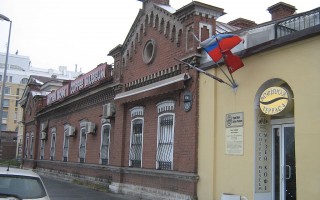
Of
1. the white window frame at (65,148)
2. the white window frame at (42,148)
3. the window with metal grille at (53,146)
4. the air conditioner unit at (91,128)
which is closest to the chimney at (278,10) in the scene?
the air conditioner unit at (91,128)

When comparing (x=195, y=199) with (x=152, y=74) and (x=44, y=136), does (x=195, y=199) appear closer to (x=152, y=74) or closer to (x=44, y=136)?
(x=152, y=74)

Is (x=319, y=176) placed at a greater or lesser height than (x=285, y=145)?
lesser

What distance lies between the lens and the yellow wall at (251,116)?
848 centimetres

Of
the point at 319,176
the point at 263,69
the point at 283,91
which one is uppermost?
the point at 263,69

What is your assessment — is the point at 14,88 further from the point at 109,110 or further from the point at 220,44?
the point at 220,44

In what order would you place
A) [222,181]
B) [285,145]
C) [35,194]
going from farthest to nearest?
[222,181] → [285,145] → [35,194]

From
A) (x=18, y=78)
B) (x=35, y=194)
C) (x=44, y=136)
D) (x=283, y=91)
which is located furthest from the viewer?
(x=18, y=78)

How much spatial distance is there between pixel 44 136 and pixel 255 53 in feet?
72.0

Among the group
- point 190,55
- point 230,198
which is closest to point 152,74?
point 190,55

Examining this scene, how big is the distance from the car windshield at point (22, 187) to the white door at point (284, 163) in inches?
216

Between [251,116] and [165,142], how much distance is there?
4.36 metres

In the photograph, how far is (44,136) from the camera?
29078mm

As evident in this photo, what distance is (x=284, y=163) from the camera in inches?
384

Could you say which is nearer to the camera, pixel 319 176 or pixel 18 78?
pixel 319 176
